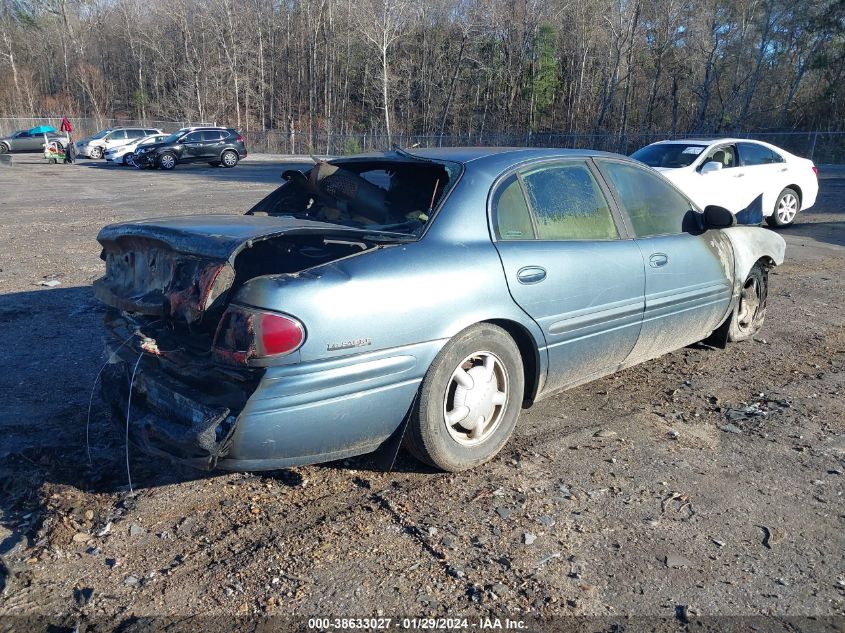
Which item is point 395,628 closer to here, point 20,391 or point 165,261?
point 165,261

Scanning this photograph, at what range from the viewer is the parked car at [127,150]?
32.1m

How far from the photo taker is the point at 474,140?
47.8m

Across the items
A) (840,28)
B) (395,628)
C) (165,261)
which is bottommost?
(395,628)

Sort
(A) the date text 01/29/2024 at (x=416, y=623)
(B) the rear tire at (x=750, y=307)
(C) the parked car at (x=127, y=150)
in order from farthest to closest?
1. (C) the parked car at (x=127, y=150)
2. (B) the rear tire at (x=750, y=307)
3. (A) the date text 01/29/2024 at (x=416, y=623)

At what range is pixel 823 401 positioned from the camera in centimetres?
452

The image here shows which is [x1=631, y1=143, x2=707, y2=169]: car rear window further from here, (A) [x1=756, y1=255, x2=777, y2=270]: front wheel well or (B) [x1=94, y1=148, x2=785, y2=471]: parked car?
(B) [x1=94, y1=148, x2=785, y2=471]: parked car

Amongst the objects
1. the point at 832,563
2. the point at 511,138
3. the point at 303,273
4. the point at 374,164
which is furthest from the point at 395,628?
the point at 511,138

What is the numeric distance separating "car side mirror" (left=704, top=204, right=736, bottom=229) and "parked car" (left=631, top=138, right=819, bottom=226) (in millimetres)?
6890

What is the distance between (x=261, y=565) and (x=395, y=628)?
2.13 ft

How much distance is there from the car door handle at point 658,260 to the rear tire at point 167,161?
29321 millimetres

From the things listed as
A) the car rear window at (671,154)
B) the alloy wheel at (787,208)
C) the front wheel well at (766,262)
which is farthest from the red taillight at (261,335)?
the alloy wheel at (787,208)

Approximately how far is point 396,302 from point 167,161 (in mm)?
30051

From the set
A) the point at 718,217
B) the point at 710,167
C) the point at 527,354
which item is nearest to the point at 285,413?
the point at 527,354

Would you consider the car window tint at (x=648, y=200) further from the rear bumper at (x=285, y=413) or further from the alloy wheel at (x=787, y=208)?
the alloy wheel at (x=787, y=208)
